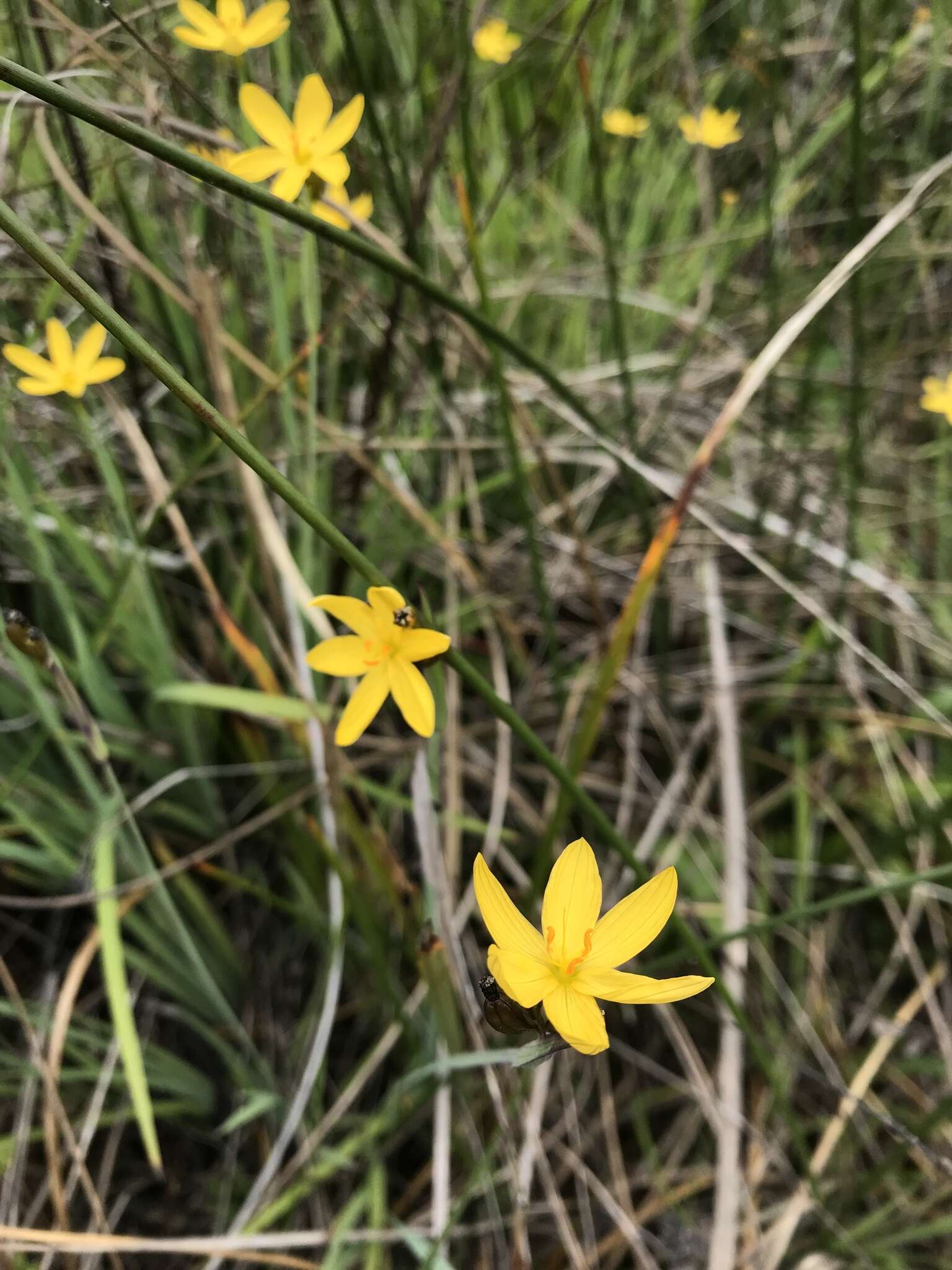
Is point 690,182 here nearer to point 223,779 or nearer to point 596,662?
point 596,662

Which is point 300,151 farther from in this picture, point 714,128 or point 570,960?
point 714,128

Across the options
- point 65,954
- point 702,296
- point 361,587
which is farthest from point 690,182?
point 65,954

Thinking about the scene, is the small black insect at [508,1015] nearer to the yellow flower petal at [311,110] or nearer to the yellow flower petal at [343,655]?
the yellow flower petal at [343,655]

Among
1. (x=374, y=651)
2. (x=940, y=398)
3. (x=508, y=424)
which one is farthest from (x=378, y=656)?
(x=940, y=398)

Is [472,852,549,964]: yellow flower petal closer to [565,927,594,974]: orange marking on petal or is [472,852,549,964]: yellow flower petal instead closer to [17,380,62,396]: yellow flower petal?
[565,927,594,974]: orange marking on petal

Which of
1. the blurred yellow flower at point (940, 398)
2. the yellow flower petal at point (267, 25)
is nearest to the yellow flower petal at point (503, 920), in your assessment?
the yellow flower petal at point (267, 25)

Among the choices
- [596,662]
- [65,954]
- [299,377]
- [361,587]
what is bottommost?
[65,954]

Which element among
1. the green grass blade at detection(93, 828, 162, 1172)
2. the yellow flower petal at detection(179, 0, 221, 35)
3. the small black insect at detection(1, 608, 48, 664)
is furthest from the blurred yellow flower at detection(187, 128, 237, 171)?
the green grass blade at detection(93, 828, 162, 1172)
